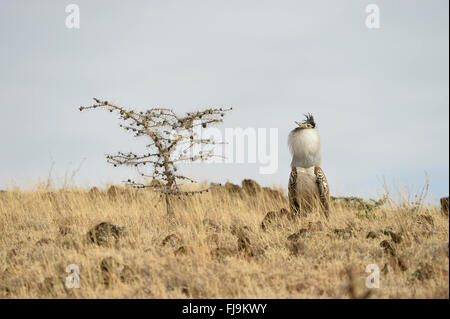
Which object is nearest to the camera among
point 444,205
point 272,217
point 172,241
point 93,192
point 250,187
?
point 172,241

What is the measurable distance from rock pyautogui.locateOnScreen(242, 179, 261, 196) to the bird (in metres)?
5.05

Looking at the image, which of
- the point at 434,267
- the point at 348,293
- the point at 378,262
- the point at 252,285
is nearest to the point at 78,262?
the point at 252,285

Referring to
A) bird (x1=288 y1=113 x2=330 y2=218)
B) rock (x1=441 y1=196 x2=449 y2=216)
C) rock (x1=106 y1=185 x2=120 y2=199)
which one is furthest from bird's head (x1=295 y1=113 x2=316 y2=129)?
rock (x1=106 y1=185 x2=120 y2=199)

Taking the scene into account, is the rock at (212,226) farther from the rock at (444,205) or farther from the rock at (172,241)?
the rock at (444,205)

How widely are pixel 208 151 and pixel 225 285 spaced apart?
15.9ft

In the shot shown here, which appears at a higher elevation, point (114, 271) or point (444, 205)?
point (444, 205)

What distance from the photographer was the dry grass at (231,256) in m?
6.04

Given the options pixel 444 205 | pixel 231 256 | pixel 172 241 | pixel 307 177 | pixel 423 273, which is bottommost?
pixel 423 273

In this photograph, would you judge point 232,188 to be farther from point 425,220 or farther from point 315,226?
point 425,220

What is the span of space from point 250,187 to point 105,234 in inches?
288

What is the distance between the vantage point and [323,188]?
9.82 meters

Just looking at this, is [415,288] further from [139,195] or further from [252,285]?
[139,195]

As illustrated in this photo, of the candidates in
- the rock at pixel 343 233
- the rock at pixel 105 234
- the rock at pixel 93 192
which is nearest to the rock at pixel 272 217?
the rock at pixel 343 233

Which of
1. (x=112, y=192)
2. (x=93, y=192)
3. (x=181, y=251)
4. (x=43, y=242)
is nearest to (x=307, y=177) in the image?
(x=181, y=251)
